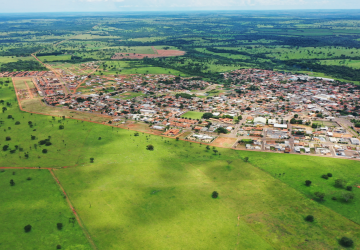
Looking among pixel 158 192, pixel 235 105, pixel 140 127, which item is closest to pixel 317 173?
pixel 158 192

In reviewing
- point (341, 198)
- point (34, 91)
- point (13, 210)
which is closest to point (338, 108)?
point (341, 198)

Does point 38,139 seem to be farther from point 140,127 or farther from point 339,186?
point 339,186

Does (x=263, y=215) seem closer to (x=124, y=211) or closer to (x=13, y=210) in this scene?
(x=124, y=211)

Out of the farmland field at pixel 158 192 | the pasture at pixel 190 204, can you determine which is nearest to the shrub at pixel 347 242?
the farmland field at pixel 158 192

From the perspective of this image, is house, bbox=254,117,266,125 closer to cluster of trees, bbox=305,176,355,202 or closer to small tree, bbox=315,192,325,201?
cluster of trees, bbox=305,176,355,202

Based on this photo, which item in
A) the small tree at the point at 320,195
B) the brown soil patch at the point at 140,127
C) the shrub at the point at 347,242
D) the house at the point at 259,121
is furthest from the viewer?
the house at the point at 259,121

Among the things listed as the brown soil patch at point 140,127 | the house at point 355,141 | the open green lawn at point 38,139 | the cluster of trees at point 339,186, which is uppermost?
the house at point 355,141

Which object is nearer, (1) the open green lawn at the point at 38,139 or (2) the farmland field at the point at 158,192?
(2) the farmland field at the point at 158,192

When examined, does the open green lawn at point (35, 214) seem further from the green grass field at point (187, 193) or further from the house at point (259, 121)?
the house at point (259, 121)
